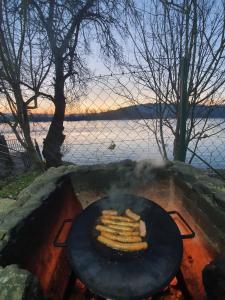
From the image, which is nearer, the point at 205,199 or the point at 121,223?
the point at 121,223

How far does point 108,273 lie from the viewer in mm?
2180

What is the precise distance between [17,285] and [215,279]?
1.51m

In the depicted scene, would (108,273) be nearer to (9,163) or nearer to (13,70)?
(13,70)

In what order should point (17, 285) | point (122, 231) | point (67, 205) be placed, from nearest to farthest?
point (17, 285) → point (122, 231) → point (67, 205)

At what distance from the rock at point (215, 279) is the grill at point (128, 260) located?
0.87 feet

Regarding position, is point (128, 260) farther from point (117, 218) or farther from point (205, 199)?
point (205, 199)

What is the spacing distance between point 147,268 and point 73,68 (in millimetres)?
10207

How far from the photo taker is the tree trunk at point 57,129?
11.3 meters

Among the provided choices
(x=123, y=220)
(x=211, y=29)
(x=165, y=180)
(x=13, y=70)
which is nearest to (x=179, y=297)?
(x=123, y=220)

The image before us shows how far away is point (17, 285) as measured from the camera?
1.70 m

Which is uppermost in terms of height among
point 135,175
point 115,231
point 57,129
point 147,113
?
point 147,113

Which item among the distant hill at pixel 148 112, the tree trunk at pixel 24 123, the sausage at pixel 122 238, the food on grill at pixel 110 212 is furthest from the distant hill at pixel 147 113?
the sausage at pixel 122 238

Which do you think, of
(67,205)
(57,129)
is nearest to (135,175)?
(67,205)

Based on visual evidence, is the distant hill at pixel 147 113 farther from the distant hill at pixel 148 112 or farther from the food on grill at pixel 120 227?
the food on grill at pixel 120 227
